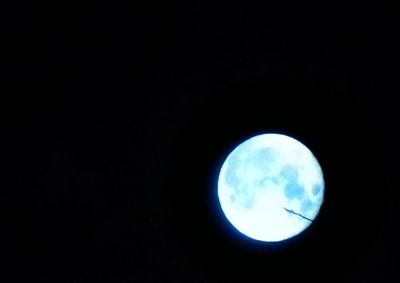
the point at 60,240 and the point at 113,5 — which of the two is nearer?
the point at 113,5

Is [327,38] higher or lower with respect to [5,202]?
higher

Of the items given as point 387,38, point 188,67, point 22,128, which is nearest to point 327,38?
point 387,38

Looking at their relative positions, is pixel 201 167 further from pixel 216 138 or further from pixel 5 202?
pixel 5 202

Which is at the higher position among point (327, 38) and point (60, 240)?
point (327, 38)

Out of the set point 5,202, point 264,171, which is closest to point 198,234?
point 264,171

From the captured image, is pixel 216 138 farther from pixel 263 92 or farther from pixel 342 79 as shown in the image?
pixel 342 79

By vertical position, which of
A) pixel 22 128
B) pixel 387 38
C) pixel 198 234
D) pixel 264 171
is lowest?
pixel 198 234
